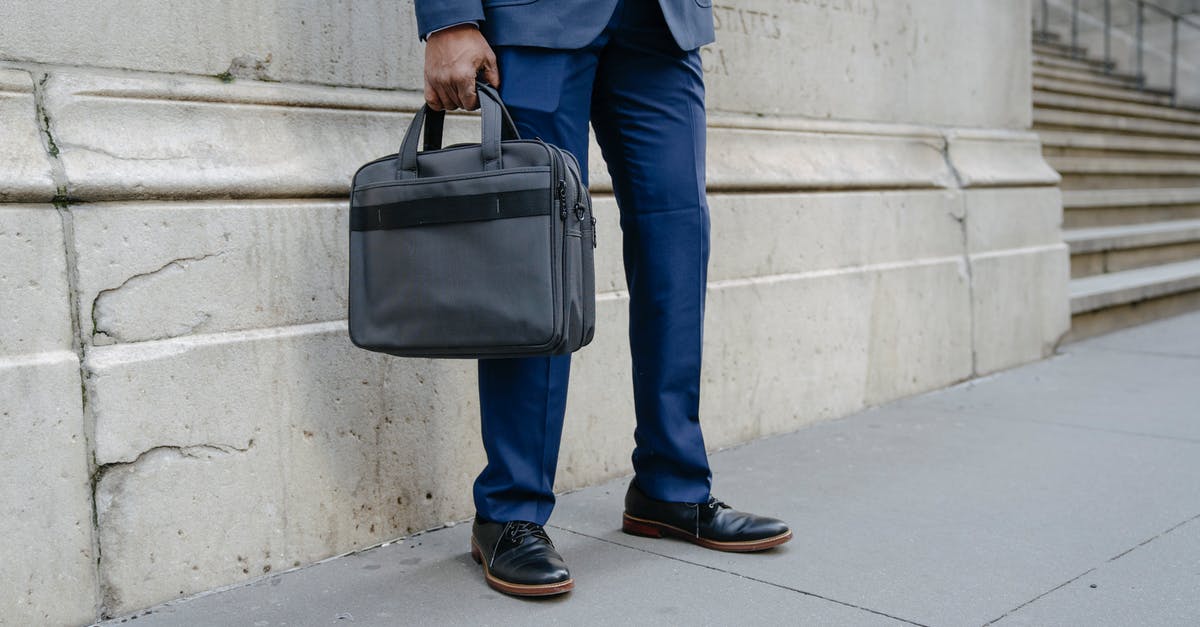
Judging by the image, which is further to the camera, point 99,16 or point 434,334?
point 99,16

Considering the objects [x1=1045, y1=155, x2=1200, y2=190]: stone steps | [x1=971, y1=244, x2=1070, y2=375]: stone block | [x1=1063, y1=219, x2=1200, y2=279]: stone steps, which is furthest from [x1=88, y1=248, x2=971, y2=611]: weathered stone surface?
[x1=1045, y1=155, x2=1200, y2=190]: stone steps

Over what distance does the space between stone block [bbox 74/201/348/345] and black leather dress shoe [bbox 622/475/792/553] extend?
0.90m

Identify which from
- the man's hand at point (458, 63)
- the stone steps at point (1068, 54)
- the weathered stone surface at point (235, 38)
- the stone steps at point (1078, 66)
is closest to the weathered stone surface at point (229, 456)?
the weathered stone surface at point (235, 38)

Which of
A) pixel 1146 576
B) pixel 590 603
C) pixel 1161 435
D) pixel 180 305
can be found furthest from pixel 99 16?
pixel 1161 435

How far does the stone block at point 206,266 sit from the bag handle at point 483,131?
44cm

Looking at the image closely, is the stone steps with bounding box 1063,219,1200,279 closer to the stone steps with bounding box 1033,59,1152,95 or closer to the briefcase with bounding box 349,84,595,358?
the stone steps with bounding box 1033,59,1152,95

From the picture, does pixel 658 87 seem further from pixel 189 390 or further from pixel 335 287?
pixel 189 390

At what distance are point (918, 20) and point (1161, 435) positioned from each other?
2013mm

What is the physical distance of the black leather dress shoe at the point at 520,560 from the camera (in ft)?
7.88

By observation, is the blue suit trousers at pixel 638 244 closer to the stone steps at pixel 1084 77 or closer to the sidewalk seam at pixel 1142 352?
the sidewalk seam at pixel 1142 352

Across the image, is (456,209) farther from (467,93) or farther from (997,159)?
(997,159)

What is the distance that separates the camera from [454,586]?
2531mm

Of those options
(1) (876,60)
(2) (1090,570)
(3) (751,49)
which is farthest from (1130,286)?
(2) (1090,570)

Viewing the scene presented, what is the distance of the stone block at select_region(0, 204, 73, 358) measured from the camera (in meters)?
2.22
